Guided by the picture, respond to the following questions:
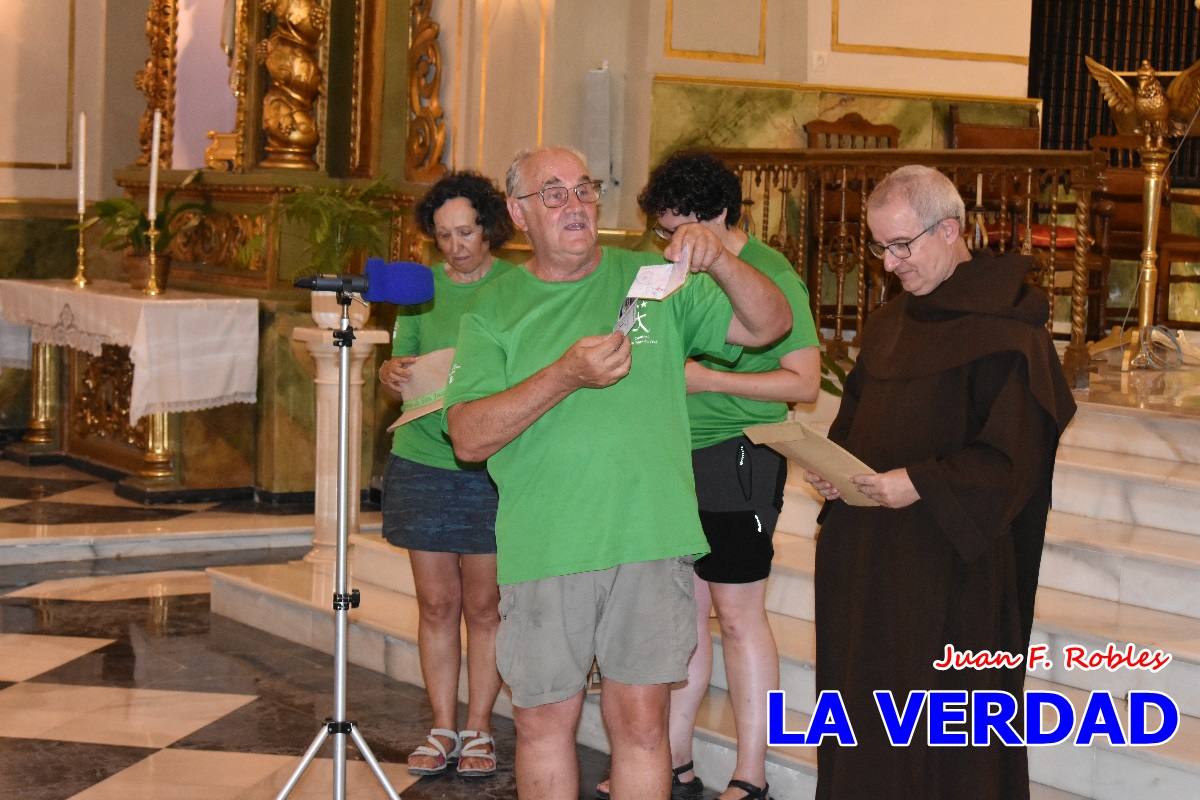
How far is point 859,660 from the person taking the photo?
145 inches

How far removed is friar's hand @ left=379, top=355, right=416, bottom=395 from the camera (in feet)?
15.0

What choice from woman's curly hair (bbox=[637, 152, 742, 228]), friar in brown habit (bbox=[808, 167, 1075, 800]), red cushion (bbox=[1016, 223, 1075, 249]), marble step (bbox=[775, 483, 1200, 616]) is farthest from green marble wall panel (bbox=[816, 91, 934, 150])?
friar in brown habit (bbox=[808, 167, 1075, 800])

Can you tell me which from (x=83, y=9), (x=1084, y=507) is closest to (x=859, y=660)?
(x=1084, y=507)

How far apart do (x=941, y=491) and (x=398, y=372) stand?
5.52 feet

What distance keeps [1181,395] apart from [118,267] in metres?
6.84

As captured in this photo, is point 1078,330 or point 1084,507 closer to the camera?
point 1084,507

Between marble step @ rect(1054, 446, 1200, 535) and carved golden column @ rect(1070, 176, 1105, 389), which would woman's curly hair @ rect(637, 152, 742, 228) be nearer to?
marble step @ rect(1054, 446, 1200, 535)

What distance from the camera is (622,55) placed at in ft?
25.9

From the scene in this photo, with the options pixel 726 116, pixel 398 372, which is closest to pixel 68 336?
pixel 726 116

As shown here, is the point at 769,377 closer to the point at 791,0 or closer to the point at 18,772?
the point at 18,772

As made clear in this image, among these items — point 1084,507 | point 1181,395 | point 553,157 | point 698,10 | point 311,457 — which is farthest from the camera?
point 311,457

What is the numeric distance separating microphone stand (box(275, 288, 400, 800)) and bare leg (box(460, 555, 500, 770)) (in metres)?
0.61

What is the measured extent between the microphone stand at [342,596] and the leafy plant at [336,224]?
4.11 metres

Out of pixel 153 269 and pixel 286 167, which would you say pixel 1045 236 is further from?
pixel 153 269
